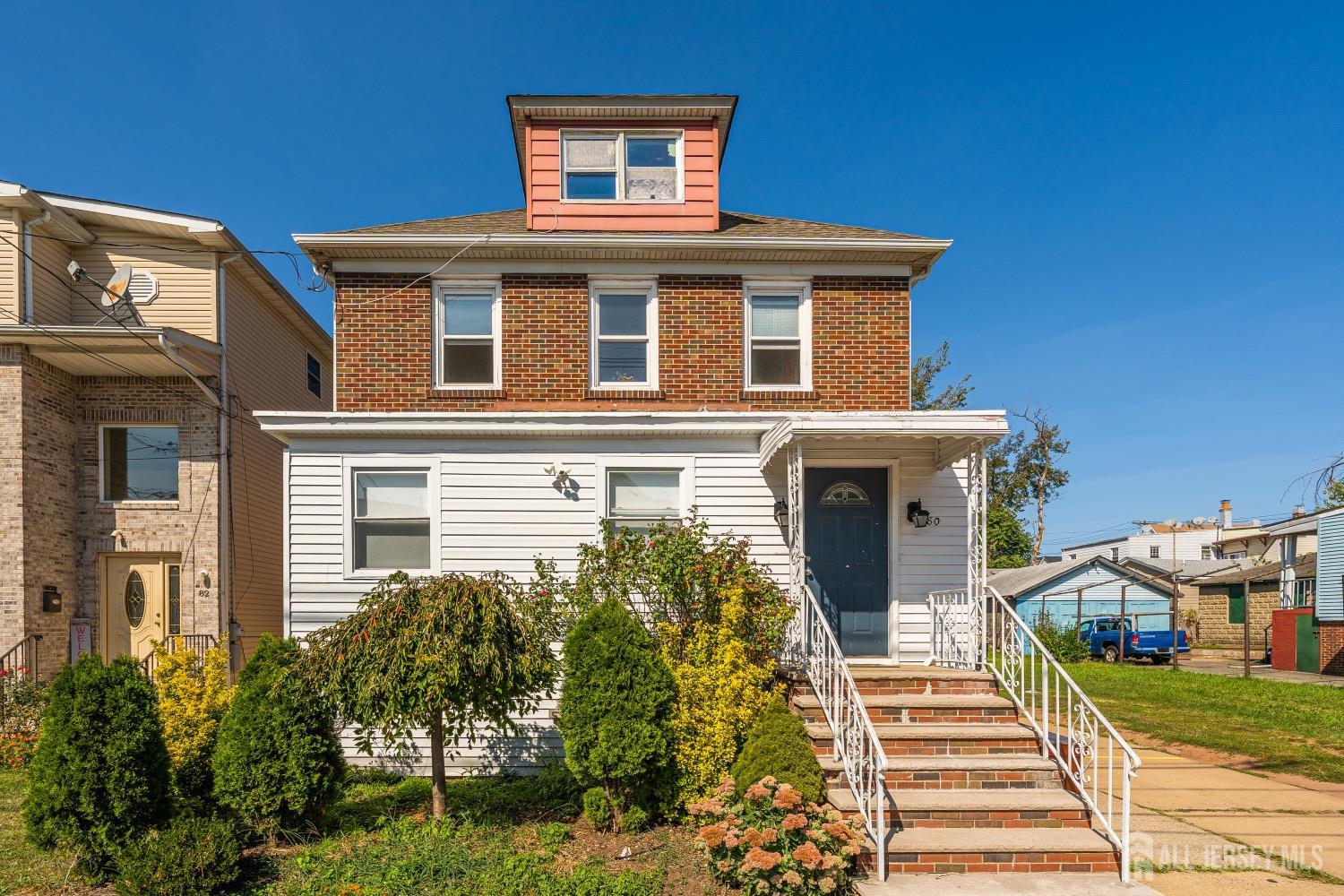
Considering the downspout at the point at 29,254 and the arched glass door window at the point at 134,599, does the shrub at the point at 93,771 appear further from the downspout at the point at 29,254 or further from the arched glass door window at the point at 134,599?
the downspout at the point at 29,254

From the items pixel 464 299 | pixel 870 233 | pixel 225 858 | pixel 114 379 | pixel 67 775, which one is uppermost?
pixel 870 233

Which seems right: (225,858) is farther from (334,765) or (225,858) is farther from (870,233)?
(870,233)

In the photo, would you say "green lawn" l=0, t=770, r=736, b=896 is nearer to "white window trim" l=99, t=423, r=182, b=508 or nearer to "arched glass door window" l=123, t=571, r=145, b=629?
"arched glass door window" l=123, t=571, r=145, b=629

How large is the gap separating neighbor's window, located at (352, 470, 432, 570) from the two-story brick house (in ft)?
0.08

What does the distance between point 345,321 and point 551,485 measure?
3.37 meters

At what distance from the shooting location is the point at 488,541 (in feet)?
30.6

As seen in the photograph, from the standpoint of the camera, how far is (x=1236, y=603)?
30.0m

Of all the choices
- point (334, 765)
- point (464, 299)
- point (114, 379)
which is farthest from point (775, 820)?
point (114, 379)

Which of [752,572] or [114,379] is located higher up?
[114,379]

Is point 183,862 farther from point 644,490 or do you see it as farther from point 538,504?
point 644,490

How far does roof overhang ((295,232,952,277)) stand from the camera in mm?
9898

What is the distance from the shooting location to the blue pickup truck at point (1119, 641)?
23.3m

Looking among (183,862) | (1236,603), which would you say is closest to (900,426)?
(183,862)

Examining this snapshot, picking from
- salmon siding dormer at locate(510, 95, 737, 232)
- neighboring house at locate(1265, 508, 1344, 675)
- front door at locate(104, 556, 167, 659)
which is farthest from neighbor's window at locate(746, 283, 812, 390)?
neighboring house at locate(1265, 508, 1344, 675)
